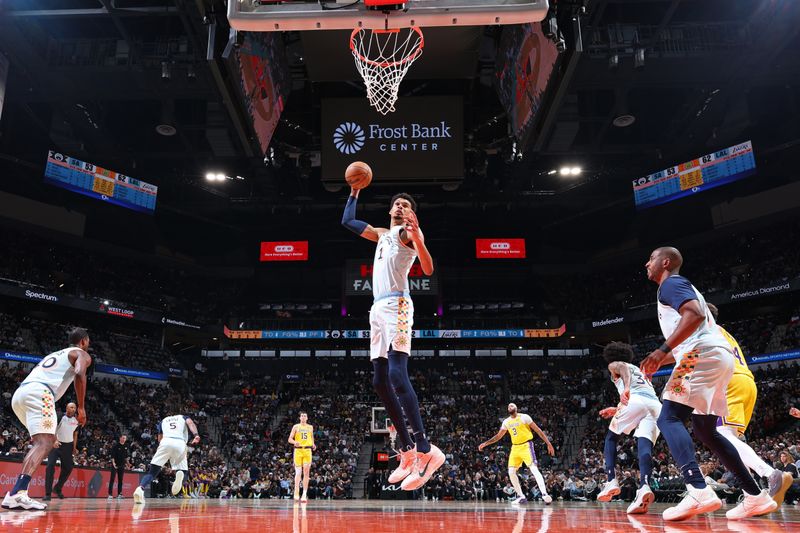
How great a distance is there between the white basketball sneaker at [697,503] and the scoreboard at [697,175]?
1886 centimetres

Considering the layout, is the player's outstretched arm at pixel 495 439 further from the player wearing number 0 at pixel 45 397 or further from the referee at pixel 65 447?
the referee at pixel 65 447

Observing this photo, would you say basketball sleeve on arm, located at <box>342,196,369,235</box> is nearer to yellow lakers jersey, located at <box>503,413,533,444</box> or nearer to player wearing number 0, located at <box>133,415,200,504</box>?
player wearing number 0, located at <box>133,415,200,504</box>

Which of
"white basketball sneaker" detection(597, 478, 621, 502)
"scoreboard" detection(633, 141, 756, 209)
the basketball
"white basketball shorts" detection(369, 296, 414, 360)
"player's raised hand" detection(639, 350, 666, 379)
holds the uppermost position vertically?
"scoreboard" detection(633, 141, 756, 209)

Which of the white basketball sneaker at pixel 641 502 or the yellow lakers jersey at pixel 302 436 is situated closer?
the white basketball sneaker at pixel 641 502

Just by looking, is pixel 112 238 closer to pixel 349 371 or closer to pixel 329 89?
pixel 349 371

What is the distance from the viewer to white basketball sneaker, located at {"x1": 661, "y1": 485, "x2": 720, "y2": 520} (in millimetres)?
4484

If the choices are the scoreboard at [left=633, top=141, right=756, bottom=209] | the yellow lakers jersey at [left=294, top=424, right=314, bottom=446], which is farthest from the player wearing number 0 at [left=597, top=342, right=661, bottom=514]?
the scoreboard at [left=633, top=141, right=756, bottom=209]

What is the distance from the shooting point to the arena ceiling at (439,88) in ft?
44.4

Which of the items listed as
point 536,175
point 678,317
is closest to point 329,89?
point 536,175

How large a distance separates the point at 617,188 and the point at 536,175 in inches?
196

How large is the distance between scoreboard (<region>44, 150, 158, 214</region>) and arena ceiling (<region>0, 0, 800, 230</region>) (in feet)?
1.98

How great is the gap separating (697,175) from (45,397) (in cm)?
2186

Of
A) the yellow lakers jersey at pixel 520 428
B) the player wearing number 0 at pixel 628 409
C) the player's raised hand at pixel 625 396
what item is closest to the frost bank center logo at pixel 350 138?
the yellow lakers jersey at pixel 520 428

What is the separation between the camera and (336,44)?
13.9 meters
